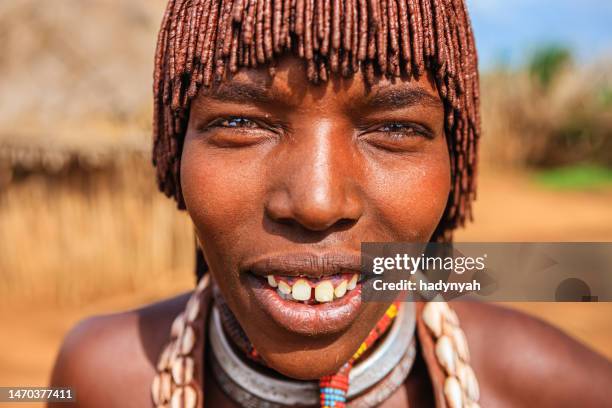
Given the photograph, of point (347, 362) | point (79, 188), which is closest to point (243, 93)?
point (347, 362)

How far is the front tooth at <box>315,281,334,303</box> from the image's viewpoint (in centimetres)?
122

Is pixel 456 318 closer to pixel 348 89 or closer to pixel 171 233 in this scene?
pixel 348 89

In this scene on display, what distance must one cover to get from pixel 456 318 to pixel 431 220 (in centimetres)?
48

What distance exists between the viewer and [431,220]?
129cm

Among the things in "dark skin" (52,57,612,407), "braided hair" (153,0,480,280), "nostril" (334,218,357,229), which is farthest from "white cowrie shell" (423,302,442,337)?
"nostril" (334,218,357,229)

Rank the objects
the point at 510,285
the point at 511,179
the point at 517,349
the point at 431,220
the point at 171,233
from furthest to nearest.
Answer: the point at 511,179
the point at 171,233
the point at 510,285
the point at 517,349
the point at 431,220

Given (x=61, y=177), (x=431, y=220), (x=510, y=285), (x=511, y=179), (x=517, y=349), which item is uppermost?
(x=511, y=179)

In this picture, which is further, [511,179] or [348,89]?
[511,179]


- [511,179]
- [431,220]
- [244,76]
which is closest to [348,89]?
[244,76]

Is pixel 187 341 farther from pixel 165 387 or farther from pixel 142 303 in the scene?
pixel 142 303

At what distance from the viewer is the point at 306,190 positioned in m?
1.14

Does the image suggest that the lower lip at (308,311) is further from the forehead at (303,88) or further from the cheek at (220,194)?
the forehead at (303,88)

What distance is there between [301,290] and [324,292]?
0.05 metres

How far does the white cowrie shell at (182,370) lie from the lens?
1554 mm
